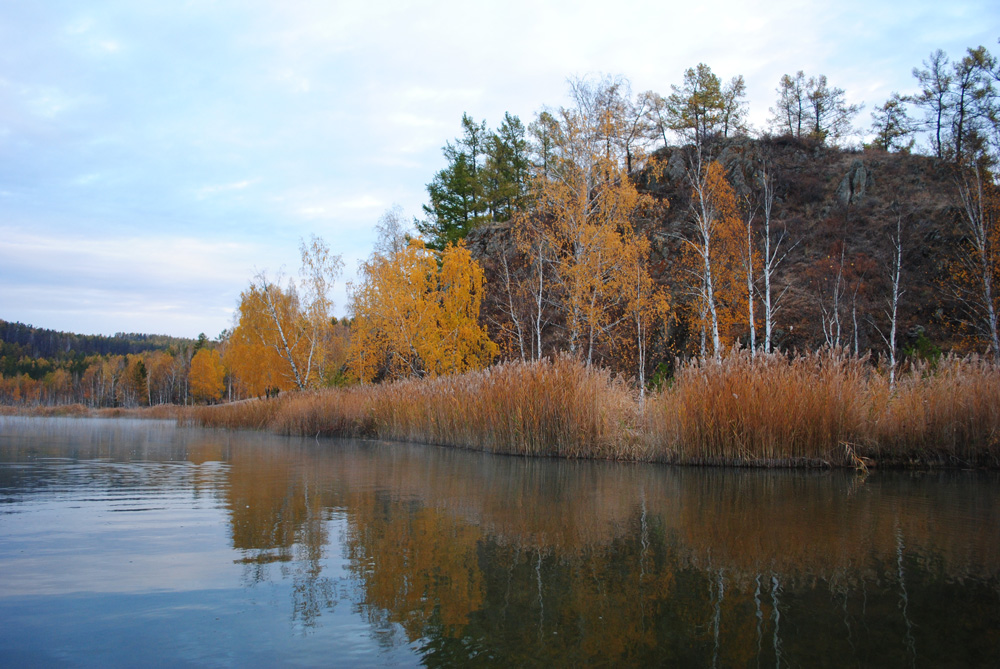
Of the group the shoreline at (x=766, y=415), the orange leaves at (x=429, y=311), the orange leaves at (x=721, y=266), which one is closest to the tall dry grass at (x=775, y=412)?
the shoreline at (x=766, y=415)

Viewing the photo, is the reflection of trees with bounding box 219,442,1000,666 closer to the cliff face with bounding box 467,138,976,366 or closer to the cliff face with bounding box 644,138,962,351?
the cliff face with bounding box 467,138,976,366

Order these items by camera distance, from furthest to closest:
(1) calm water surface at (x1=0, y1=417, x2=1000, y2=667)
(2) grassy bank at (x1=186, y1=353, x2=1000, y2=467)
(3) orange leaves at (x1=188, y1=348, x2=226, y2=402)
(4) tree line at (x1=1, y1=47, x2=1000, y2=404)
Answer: (3) orange leaves at (x1=188, y1=348, x2=226, y2=402) → (4) tree line at (x1=1, y1=47, x2=1000, y2=404) → (2) grassy bank at (x1=186, y1=353, x2=1000, y2=467) → (1) calm water surface at (x1=0, y1=417, x2=1000, y2=667)

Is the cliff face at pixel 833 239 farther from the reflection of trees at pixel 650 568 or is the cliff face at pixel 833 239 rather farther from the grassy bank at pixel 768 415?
the reflection of trees at pixel 650 568

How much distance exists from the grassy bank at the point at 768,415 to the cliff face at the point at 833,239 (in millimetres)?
10279

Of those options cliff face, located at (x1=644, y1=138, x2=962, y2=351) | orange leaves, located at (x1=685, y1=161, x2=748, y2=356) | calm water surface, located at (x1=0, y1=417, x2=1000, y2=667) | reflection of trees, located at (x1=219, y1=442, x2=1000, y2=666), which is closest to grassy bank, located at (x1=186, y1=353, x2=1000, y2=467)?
reflection of trees, located at (x1=219, y1=442, x2=1000, y2=666)

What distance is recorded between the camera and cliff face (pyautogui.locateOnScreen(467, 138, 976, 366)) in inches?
925

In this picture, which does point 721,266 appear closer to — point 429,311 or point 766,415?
point 429,311

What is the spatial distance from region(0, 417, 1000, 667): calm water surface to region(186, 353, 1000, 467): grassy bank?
2.38 m

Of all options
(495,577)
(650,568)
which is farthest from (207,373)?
(650,568)

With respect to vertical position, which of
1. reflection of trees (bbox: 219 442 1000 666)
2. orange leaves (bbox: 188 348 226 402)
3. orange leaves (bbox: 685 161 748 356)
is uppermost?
orange leaves (bbox: 685 161 748 356)

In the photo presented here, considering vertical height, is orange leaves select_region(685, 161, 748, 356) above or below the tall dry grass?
above

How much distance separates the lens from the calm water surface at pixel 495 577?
2127 mm

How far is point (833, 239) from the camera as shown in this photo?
28.2m

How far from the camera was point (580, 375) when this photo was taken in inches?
411
